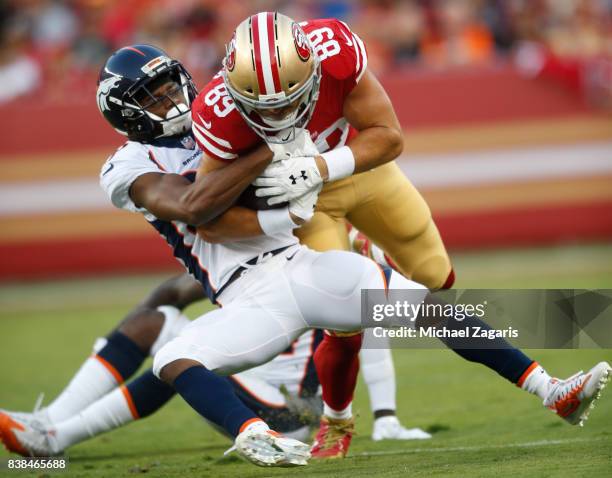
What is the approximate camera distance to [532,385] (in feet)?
13.6

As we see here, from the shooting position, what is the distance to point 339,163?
165 inches

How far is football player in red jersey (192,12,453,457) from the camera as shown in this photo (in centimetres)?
407

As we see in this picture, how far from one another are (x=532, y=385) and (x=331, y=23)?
1.78m

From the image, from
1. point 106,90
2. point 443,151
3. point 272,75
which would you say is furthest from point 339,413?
point 443,151

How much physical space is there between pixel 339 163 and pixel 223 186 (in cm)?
49

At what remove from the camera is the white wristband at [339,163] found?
4.16 metres

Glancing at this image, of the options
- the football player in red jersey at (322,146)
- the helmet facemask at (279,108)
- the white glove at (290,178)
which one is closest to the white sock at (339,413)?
the football player in red jersey at (322,146)

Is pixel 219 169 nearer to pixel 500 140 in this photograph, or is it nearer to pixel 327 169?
pixel 327 169

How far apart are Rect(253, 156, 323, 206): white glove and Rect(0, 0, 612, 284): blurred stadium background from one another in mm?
6838

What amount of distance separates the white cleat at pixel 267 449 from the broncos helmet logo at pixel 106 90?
1726 mm

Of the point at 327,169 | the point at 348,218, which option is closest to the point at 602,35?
the point at 348,218
